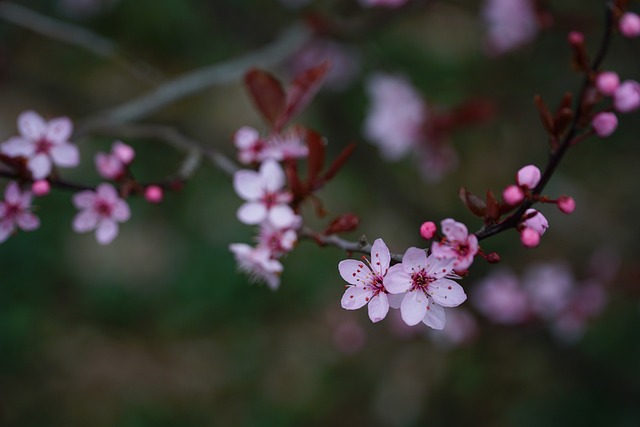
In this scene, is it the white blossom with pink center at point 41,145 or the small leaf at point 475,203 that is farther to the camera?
the white blossom with pink center at point 41,145

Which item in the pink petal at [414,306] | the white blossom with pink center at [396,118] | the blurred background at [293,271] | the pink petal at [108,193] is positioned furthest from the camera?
the blurred background at [293,271]

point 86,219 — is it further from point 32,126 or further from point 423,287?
point 423,287

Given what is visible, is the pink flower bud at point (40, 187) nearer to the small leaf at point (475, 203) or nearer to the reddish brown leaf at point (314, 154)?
the reddish brown leaf at point (314, 154)


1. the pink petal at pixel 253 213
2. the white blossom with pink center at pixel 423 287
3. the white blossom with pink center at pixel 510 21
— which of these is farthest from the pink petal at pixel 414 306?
the white blossom with pink center at pixel 510 21

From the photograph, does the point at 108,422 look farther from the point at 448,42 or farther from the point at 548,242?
the point at 448,42

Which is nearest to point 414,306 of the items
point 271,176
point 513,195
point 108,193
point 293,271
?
point 513,195

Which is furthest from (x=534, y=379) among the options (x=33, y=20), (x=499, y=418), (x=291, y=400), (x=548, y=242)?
(x=33, y=20)

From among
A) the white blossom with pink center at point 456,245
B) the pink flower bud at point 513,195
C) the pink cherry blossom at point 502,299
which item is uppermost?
the pink flower bud at point 513,195

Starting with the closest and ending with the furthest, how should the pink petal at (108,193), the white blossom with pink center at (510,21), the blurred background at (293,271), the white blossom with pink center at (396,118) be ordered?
1. the pink petal at (108,193)
2. the white blossom with pink center at (510,21)
3. the white blossom with pink center at (396,118)
4. the blurred background at (293,271)

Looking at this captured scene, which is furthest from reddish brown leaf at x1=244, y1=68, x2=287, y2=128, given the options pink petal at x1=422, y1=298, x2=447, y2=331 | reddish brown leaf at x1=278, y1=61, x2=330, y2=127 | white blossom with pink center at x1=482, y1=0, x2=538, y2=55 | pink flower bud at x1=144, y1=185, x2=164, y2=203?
white blossom with pink center at x1=482, y1=0, x2=538, y2=55
